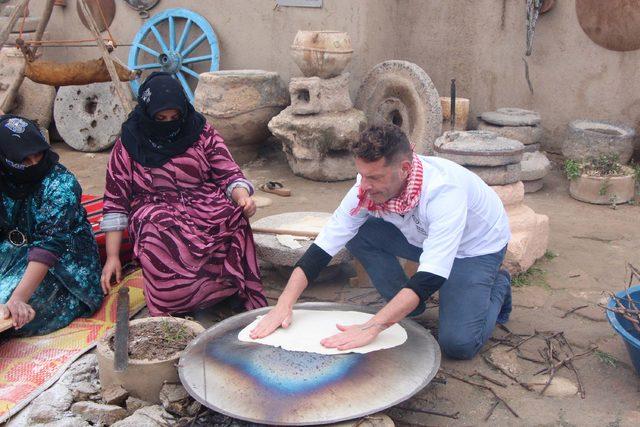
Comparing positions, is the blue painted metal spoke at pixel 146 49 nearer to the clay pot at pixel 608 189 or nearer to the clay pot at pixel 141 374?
the clay pot at pixel 608 189

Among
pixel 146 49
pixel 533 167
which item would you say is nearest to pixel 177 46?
→ pixel 146 49

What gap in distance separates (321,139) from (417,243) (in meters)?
2.90

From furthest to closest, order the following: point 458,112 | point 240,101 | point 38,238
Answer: point 240,101 → point 458,112 → point 38,238

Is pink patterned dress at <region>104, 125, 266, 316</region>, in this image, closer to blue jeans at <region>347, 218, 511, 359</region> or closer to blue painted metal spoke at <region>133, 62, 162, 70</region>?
blue jeans at <region>347, 218, 511, 359</region>

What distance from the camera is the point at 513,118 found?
5.69 meters

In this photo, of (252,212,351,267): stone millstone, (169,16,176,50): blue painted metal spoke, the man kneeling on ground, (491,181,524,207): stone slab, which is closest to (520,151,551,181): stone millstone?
(491,181,524,207): stone slab

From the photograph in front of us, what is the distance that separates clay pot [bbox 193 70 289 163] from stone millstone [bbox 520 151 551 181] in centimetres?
230

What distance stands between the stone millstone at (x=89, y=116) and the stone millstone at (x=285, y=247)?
3.96 metres

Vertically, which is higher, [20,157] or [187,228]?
[20,157]

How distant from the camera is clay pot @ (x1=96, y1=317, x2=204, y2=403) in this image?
258 centimetres

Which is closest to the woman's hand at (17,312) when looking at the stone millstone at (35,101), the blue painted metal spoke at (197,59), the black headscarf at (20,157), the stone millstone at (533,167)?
the black headscarf at (20,157)

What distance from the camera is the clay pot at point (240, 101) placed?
19.8ft

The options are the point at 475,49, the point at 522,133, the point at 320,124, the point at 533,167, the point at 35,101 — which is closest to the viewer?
the point at 533,167

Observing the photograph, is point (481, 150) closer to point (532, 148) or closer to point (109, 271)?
point (532, 148)
